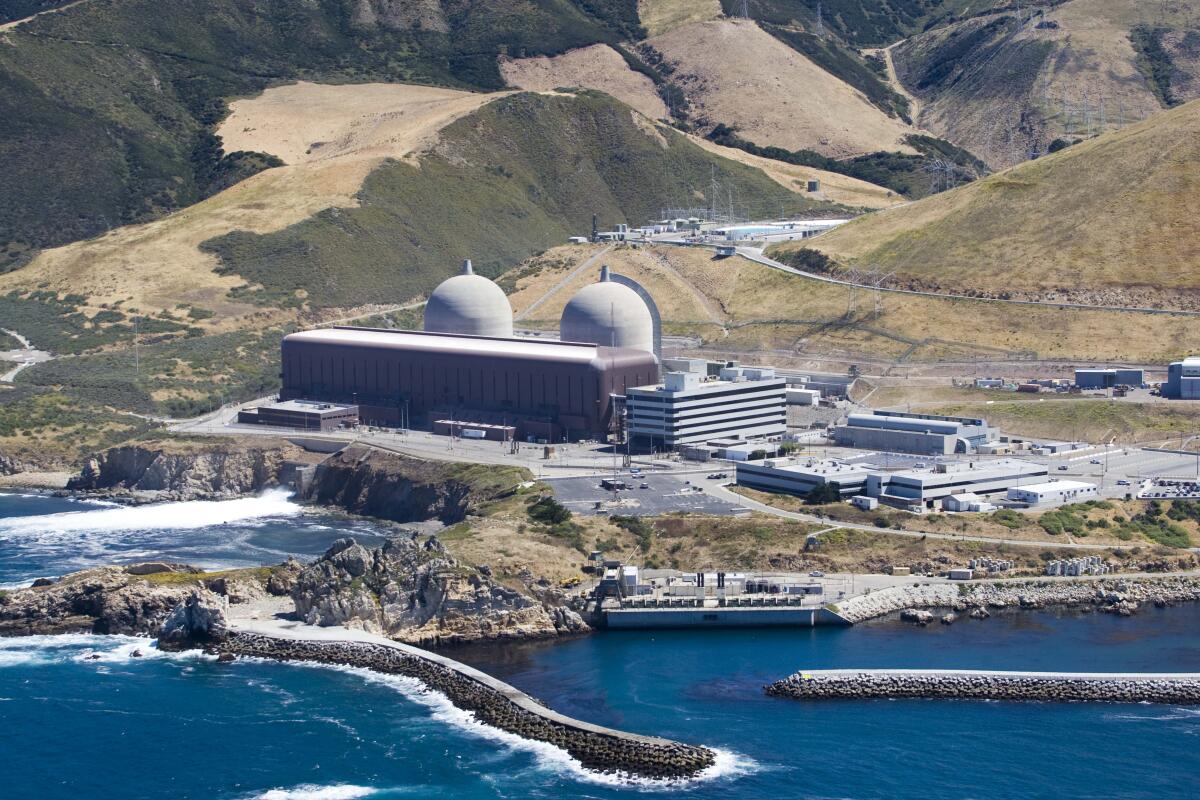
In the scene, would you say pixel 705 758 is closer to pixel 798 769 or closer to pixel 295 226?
pixel 798 769

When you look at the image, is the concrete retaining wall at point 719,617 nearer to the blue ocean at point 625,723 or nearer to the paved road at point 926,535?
the blue ocean at point 625,723

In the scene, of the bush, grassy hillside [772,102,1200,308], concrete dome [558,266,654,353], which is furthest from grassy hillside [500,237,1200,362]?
the bush

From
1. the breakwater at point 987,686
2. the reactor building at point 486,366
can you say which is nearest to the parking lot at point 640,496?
the reactor building at point 486,366

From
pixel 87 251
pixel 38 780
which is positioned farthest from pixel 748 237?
pixel 38 780

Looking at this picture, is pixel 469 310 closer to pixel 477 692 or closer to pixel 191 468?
pixel 191 468

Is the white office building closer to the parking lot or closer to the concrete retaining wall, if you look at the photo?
the parking lot

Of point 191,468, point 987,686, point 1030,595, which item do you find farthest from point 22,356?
point 987,686

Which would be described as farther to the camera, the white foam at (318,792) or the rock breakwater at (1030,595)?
the rock breakwater at (1030,595)
